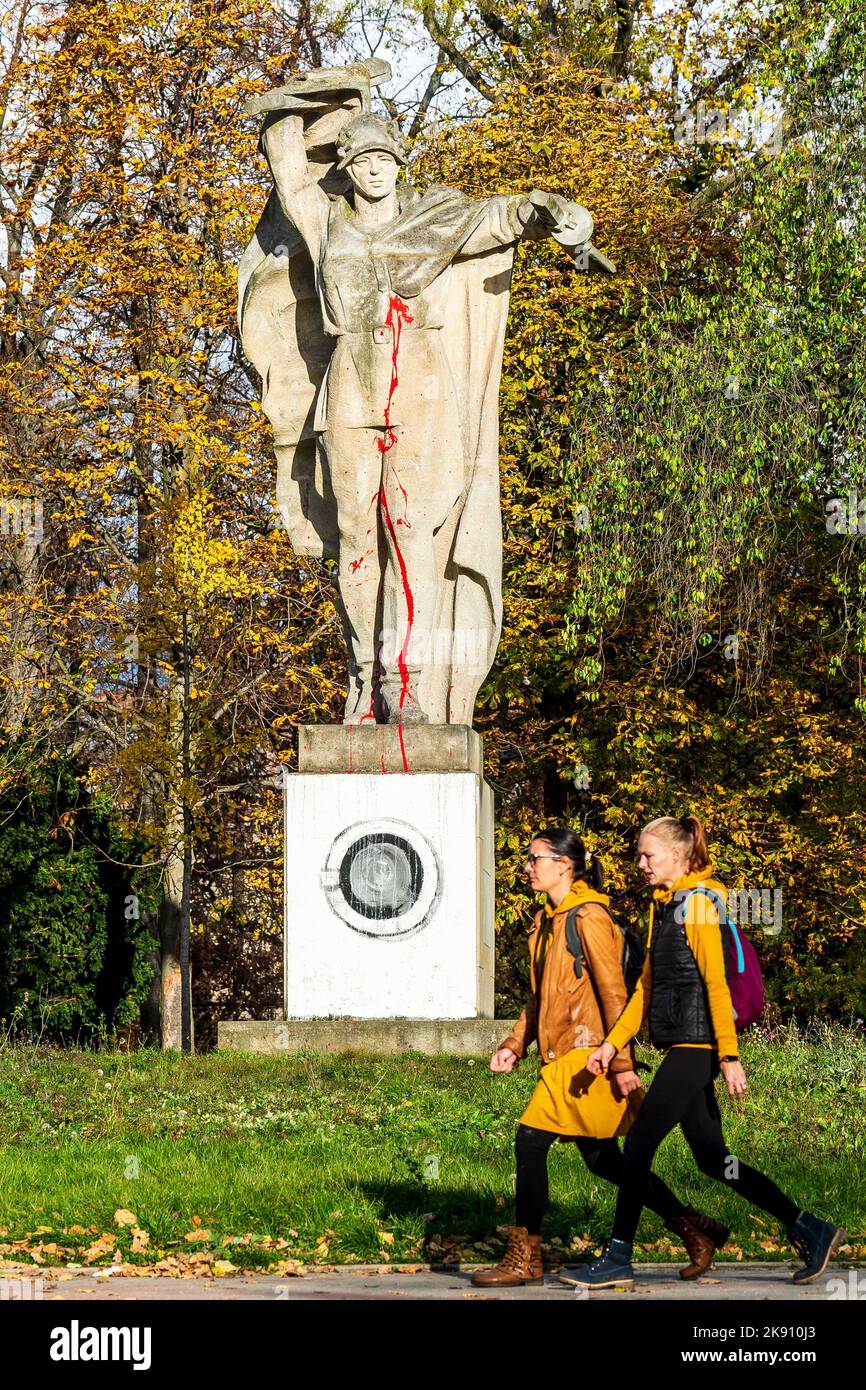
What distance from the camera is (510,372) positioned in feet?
70.3

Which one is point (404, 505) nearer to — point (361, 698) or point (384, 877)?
point (361, 698)

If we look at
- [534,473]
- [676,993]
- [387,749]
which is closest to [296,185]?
[387,749]

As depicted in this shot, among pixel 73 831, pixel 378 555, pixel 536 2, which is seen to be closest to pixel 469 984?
pixel 378 555

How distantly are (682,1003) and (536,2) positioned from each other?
21.3m

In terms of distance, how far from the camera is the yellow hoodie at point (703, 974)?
19.8 ft

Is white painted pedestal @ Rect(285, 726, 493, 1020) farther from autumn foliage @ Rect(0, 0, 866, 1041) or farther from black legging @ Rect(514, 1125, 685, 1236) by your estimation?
autumn foliage @ Rect(0, 0, 866, 1041)

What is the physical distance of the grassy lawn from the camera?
22.8 feet

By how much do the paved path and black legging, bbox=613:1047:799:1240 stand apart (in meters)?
0.22

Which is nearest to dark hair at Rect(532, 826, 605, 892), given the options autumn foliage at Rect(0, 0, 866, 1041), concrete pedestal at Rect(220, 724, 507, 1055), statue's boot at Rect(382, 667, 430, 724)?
concrete pedestal at Rect(220, 724, 507, 1055)

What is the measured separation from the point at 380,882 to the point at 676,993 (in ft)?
17.0

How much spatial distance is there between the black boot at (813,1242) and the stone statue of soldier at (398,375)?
5.70m

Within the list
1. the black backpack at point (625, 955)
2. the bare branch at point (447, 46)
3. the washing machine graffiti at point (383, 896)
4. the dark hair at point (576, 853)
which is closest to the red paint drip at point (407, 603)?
the washing machine graffiti at point (383, 896)
